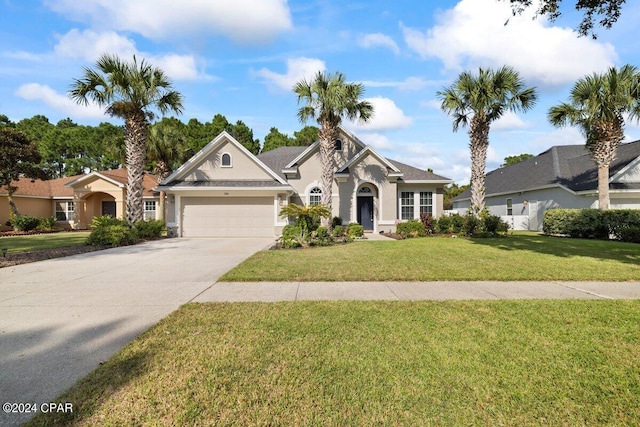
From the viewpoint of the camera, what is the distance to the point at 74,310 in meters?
4.96

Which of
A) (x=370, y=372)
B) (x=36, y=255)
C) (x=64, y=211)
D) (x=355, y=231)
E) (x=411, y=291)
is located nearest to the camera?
(x=370, y=372)

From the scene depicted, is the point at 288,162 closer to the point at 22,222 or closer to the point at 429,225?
the point at 429,225

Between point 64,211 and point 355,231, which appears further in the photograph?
point 64,211

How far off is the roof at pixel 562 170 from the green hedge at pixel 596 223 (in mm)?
3513

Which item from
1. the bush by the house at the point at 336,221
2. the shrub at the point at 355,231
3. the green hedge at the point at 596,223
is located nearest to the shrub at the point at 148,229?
the bush by the house at the point at 336,221

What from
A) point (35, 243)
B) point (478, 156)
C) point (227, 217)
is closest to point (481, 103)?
point (478, 156)

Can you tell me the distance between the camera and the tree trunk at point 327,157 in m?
17.0

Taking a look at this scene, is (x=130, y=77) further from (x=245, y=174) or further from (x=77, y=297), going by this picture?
(x=77, y=297)

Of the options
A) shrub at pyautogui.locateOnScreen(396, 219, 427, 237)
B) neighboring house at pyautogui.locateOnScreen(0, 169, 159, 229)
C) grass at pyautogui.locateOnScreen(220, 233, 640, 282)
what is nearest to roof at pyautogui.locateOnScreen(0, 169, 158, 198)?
neighboring house at pyautogui.locateOnScreen(0, 169, 159, 229)

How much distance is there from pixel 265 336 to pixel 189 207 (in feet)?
52.6

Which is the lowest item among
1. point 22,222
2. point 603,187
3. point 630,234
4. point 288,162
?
point 630,234

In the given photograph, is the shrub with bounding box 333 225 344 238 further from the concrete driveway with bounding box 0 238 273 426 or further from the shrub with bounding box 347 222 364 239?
the concrete driveway with bounding box 0 238 273 426

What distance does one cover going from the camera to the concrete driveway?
3.05 m

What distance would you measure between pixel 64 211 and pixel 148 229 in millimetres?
16115
